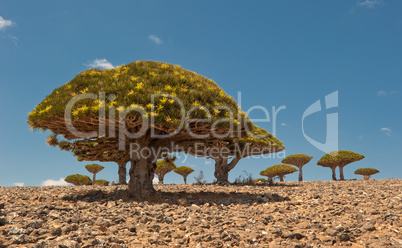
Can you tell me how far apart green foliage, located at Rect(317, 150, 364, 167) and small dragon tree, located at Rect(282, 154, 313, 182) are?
1715mm

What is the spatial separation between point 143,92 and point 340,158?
2700 cm

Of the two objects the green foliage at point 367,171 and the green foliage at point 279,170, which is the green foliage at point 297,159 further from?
the green foliage at point 367,171

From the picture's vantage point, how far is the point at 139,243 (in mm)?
6711

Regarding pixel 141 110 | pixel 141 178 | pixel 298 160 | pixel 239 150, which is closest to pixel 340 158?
pixel 298 160

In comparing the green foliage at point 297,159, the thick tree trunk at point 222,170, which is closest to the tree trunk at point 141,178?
the thick tree trunk at point 222,170

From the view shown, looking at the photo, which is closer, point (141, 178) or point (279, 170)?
point (141, 178)

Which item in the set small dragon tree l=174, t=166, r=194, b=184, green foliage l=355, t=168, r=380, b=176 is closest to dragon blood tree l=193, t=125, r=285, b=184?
small dragon tree l=174, t=166, r=194, b=184

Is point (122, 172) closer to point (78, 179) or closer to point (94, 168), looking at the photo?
point (94, 168)

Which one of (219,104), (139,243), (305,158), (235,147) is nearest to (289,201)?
(219,104)

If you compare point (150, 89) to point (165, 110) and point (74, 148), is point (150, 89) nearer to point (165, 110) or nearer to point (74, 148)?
point (165, 110)

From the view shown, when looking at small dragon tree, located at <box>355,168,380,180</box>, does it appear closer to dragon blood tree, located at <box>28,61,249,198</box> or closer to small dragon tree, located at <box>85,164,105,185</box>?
dragon blood tree, located at <box>28,61,249,198</box>

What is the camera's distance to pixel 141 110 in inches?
410

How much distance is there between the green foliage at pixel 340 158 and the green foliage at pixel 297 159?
160 cm

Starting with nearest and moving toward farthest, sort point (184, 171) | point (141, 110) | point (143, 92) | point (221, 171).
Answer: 1. point (141, 110)
2. point (143, 92)
3. point (221, 171)
4. point (184, 171)
